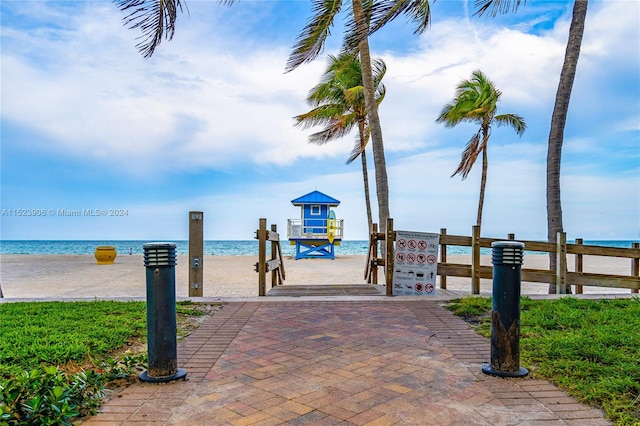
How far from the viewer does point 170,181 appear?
131 ft

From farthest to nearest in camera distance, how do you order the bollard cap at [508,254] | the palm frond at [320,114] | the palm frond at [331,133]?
1. the palm frond at [331,133]
2. the palm frond at [320,114]
3. the bollard cap at [508,254]

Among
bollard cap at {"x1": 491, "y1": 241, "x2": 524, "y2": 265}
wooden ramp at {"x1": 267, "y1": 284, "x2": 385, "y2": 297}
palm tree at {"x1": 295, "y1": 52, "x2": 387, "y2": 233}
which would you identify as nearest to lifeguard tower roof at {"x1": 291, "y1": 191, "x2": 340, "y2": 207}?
palm tree at {"x1": 295, "y1": 52, "x2": 387, "y2": 233}

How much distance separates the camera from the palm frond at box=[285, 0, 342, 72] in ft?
32.2

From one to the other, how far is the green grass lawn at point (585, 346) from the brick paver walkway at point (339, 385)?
6.6 inches

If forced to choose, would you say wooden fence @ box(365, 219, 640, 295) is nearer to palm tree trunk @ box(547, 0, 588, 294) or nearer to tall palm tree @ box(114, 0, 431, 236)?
palm tree trunk @ box(547, 0, 588, 294)

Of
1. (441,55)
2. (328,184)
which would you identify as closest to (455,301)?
(441,55)

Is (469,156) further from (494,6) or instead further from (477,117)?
(494,6)

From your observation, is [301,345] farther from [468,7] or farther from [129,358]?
[468,7]

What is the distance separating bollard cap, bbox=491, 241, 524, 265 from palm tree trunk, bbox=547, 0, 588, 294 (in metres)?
5.68

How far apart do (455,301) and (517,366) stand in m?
3.25

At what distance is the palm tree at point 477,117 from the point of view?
19031 mm

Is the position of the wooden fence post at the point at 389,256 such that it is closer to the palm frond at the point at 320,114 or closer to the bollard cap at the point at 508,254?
the bollard cap at the point at 508,254

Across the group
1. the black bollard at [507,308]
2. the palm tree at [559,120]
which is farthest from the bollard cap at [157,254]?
the palm tree at [559,120]

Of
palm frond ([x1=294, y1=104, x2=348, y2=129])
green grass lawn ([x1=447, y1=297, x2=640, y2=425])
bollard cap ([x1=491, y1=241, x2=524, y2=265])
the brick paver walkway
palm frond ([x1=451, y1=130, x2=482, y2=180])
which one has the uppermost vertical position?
palm frond ([x1=294, y1=104, x2=348, y2=129])
